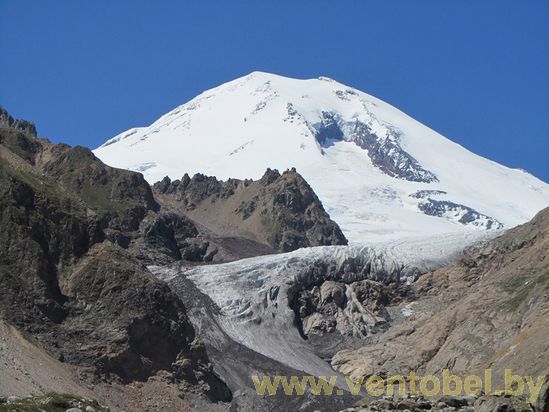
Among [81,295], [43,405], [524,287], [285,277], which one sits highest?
[285,277]

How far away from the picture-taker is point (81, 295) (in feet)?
306

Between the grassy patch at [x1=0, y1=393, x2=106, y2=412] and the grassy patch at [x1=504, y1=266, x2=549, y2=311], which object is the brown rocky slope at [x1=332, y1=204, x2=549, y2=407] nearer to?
the grassy patch at [x1=504, y1=266, x2=549, y2=311]

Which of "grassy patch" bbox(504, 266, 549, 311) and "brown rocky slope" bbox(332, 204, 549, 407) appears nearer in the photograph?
"brown rocky slope" bbox(332, 204, 549, 407)

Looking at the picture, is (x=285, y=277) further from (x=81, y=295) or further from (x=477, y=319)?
(x=81, y=295)

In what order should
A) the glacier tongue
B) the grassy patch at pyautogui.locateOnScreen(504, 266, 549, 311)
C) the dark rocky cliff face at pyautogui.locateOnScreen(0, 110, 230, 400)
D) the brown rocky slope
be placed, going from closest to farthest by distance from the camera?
the brown rocky slope < the dark rocky cliff face at pyautogui.locateOnScreen(0, 110, 230, 400) < the grassy patch at pyautogui.locateOnScreen(504, 266, 549, 311) < the glacier tongue

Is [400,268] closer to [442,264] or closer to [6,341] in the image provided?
[442,264]

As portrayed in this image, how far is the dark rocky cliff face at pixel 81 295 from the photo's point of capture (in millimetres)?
87625

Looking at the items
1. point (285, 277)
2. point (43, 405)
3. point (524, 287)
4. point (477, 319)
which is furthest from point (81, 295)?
point (43, 405)

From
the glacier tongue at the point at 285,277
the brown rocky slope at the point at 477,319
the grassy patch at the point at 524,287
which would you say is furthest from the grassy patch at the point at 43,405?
the glacier tongue at the point at 285,277

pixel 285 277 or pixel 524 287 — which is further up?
pixel 285 277

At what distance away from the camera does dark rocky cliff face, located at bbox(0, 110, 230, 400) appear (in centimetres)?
8762

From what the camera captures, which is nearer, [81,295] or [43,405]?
[43,405]

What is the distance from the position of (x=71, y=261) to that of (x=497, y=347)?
31377mm

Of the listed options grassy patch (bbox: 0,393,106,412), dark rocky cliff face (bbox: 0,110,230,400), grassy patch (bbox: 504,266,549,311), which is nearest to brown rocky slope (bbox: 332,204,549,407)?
grassy patch (bbox: 504,266,549,311)
